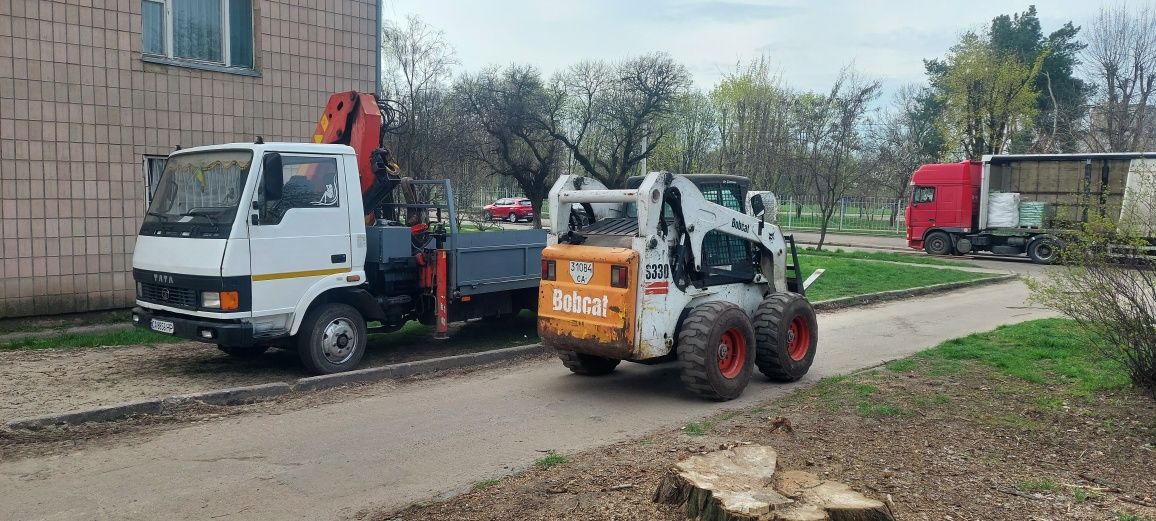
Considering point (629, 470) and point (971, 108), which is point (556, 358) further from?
point (971, 108)

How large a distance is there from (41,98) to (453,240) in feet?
19.9

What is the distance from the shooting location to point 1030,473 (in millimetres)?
5535

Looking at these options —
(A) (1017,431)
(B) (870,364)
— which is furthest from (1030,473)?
(B) (870,364)

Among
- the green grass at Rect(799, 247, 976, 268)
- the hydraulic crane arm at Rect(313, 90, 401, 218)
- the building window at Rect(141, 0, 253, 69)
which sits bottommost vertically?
the green grass at Rect(799, 247, 976, 268)

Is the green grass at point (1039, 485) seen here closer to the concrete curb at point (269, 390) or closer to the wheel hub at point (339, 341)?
the concrete curb at point (269, 390)

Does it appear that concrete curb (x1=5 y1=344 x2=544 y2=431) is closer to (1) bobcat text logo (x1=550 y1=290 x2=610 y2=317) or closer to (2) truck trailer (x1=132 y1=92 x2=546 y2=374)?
(2) truck trailer (x1=132 y1=92 x2=546 y2=374)

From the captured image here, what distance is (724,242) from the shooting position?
875cm

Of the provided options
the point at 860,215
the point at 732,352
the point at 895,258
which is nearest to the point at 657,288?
the point at 732,352

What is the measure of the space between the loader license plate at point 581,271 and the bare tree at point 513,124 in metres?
22.1

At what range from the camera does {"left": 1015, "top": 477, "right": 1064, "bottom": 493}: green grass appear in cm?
519

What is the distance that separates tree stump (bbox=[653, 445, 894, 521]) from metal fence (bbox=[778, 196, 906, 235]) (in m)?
38.1

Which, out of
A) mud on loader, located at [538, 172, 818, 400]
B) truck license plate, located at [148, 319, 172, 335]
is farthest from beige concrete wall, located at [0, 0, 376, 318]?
mud on loader, located at [538, 172, 818, 400]

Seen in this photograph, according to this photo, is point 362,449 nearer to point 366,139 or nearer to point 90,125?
point 366,139

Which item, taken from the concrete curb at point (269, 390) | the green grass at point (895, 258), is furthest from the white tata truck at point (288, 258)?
the green grass at point (895, 258)
